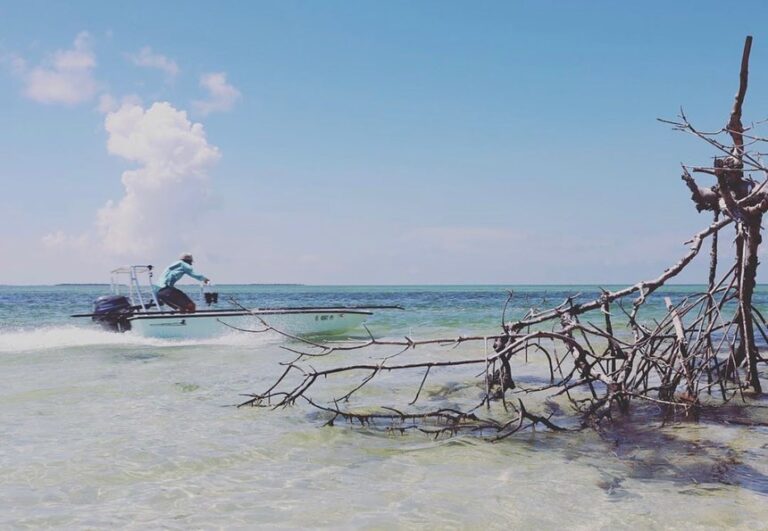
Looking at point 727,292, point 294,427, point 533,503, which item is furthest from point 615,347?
point 294,427

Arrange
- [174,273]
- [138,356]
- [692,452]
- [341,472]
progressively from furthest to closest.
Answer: [174,273]
[138,356]
[692,452]
[341,472]

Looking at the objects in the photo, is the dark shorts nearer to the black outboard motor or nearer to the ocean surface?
the black outboard motor

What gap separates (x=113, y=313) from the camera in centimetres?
1627

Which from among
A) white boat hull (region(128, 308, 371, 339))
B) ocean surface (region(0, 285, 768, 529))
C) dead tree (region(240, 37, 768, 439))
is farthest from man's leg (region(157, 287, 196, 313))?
dead tree (region(240, 37, 768, 439))

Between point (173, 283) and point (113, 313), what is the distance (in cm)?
164

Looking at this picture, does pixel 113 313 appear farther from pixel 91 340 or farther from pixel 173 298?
pixel 173 298

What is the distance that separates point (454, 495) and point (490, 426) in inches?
76.7

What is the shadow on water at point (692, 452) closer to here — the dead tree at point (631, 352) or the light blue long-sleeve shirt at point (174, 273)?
the dead tree at point (631, 352)

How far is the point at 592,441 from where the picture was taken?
233 inches

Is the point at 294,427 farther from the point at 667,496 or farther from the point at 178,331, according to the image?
the point at 178,331

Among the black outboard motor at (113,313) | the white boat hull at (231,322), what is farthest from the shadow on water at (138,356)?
the black outboard motor at (113,313)

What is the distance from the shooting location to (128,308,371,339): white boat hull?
1595 centimetres

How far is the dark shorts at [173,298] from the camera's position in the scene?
16.3 m

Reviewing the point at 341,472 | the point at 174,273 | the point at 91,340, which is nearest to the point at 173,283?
the point at 174,273
